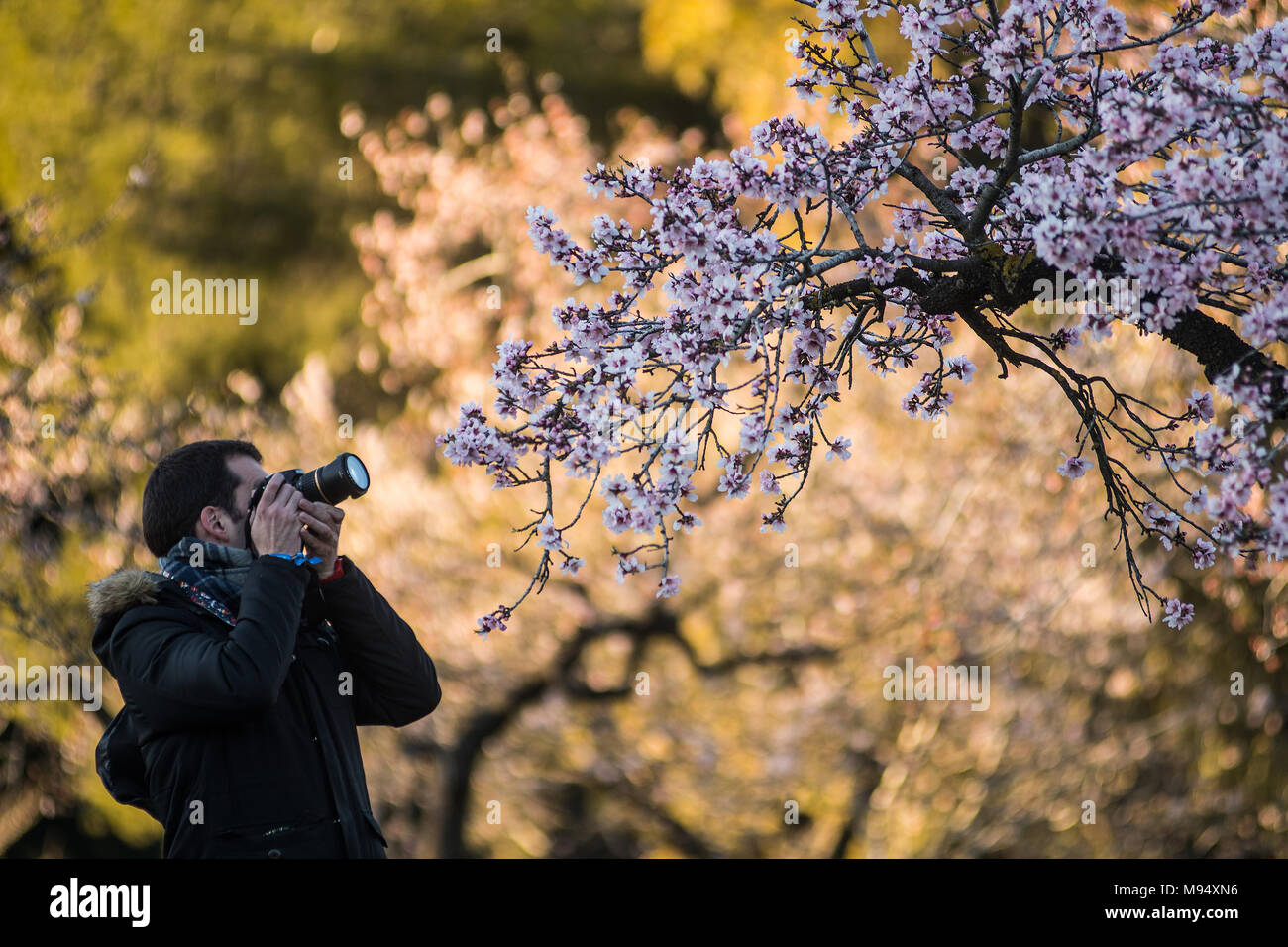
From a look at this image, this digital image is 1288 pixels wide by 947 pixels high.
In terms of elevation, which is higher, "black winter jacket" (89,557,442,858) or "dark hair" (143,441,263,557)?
"dark hair" (143,441,263,557)

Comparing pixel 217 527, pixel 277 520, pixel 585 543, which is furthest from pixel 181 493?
pixel 585 543

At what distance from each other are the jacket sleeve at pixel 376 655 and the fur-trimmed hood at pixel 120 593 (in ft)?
0.98

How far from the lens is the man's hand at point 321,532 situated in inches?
87.7

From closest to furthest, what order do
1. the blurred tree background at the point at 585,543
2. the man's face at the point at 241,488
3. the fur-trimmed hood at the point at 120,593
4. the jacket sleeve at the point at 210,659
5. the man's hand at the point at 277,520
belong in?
the jacket sleeve at the point at 210,659 < the fur-trimmed hood at the point at 120,593 < the man's hand at the point at 277,520 < the man's face at the point at 241,488 < the blurred tree background at the point at 585,543

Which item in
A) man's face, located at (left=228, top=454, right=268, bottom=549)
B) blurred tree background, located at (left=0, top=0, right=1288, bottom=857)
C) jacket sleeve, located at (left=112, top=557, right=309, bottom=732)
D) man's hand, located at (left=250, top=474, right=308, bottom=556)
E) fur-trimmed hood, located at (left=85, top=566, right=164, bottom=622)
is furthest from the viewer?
blurred tree background, located at (left=0, top=0, right=1288, bottom=857)

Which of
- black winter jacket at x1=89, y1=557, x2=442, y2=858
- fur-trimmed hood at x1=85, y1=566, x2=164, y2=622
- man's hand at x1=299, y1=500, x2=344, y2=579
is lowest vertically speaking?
black winter jacket at x1=89, y1=557, x2=442, y2=858

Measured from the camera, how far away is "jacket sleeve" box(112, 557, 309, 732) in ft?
6.41

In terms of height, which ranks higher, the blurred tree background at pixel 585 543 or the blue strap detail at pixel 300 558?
the blurred tree background at pixel 585 543

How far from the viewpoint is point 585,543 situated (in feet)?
26.8

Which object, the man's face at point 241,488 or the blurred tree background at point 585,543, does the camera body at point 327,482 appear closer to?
the man's face at point 241,488

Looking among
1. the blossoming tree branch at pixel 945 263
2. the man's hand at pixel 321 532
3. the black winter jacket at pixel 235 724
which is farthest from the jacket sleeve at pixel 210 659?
the blossoming tree branch at pixel 945 263

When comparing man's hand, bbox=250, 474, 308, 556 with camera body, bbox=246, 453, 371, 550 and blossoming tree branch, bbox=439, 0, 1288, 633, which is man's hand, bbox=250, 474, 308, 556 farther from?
blossoming tree branch, bbox=439, 0, 1288, 633

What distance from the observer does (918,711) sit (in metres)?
7.21

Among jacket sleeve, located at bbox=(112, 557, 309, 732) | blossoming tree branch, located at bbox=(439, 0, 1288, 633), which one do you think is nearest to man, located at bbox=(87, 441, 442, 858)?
jacket sleeve, located at bbox=(112, 557, 309, 732)
